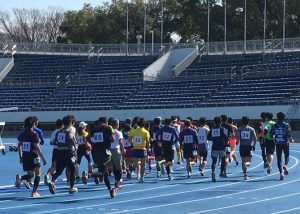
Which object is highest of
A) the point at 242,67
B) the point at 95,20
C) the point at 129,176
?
the point at 95,20

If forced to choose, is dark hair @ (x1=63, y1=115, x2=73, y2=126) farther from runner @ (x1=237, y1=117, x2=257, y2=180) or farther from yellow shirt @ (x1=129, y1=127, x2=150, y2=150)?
runner @ (x1=237, y1=117, x2=257, y2=180)

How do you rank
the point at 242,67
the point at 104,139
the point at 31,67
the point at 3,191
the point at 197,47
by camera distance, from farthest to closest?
the point at 31,67 → the point at 197,47 → the point at 242,67 → the point at 3,191 → the point at 104,139

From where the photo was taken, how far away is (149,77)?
224 ft

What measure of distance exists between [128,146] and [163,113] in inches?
1442

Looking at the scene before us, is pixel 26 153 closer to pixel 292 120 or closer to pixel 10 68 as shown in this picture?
pixel 292 120

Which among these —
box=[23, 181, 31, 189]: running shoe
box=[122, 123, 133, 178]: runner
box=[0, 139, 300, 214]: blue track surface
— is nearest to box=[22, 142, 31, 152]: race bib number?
box=[0, 139, 300, 214]: blue track surface

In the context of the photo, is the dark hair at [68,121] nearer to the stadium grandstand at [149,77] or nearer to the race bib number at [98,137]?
the race bib number at [98,137]

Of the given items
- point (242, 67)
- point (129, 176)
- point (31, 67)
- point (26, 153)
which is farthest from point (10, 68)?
point (26, 153)

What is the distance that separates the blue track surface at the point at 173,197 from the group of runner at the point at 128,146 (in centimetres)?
36

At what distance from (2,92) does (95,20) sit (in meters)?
23.2

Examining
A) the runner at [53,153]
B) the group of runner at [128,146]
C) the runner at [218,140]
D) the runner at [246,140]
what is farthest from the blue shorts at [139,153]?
the runner at [53,153]

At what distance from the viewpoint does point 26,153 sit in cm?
1964

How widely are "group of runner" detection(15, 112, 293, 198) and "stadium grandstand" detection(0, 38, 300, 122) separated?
31921 millimetres

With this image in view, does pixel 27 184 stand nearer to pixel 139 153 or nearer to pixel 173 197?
pixel 139 153
